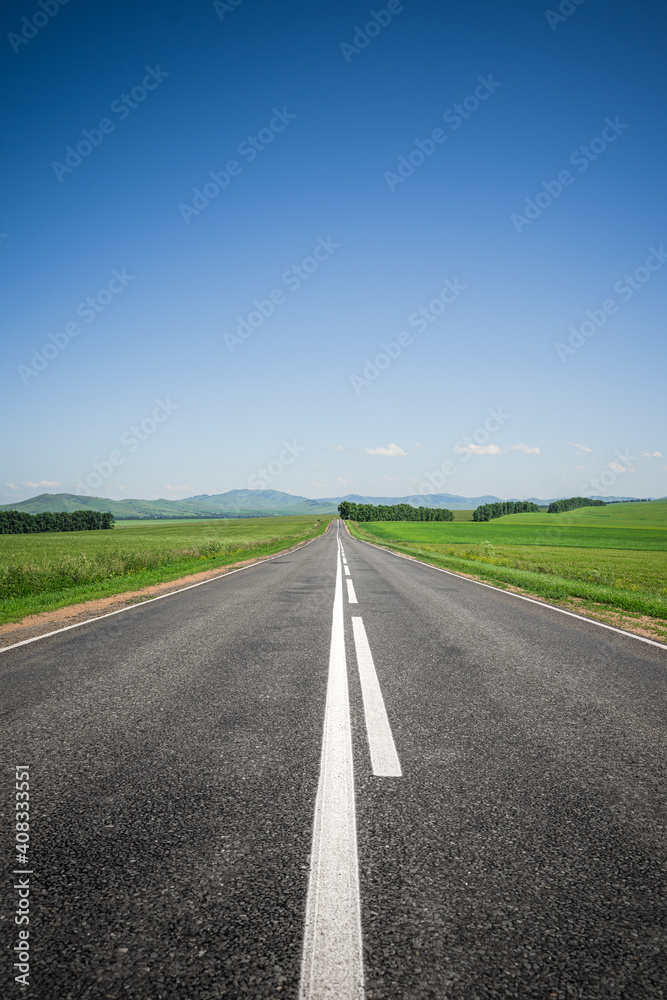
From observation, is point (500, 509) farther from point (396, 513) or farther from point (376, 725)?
point (376, 725)

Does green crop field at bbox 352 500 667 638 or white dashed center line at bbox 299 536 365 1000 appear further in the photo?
green crop field at bbox 352 500 667 638

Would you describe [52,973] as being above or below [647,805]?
above

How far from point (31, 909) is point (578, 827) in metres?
2.81

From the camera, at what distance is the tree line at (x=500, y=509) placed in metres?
118

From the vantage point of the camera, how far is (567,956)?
5.97 feet

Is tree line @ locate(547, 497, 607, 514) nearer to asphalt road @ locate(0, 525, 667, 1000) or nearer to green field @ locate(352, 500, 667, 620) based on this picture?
green field @ locate(352, 500, 667, 620)

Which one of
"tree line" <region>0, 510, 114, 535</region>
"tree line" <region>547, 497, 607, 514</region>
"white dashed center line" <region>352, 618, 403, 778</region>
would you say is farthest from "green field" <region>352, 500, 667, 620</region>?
"tree line" <region>0, 510, 114, 535</region>

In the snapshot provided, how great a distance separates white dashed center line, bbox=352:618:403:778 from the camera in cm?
335

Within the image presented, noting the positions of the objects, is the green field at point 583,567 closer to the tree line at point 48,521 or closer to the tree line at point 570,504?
the tree line at point 570,504

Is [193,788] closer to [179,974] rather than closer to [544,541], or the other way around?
[179,974]

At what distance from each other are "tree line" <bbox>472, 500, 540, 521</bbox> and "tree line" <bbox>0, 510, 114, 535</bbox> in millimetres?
85657

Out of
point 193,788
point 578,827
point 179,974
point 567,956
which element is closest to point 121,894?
point 179,974

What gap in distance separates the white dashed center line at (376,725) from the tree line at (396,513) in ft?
411

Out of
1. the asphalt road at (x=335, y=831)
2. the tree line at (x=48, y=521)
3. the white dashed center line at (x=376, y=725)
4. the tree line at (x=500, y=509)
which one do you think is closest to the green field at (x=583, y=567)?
the asphalt road at (x=335, y=831)
